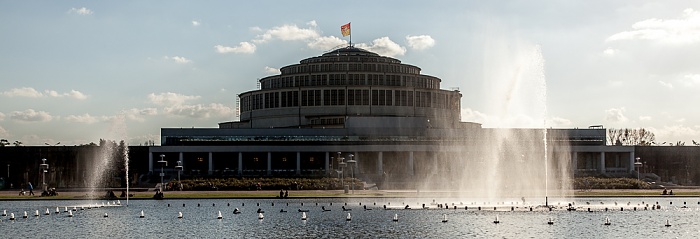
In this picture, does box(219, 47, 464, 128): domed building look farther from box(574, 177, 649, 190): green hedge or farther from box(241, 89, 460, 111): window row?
box(574, 177, 649, 190): green hedge

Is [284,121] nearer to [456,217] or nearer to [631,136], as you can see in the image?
[631,136]

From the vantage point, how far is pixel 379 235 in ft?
157

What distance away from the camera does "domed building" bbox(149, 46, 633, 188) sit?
13250 centimetres

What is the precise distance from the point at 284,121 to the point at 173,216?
89.9m

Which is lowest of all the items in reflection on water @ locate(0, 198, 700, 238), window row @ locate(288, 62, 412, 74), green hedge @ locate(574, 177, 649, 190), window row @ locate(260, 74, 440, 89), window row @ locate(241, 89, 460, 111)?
reflection on water @ locate(0, 198, 700, 238)

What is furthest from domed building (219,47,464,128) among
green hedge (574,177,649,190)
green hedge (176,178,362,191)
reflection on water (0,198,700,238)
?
reflection on water (0,198,700,238)

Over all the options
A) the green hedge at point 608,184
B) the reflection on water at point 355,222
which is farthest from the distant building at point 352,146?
the reflection on water at point 355,222

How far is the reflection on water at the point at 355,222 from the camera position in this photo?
48812mm

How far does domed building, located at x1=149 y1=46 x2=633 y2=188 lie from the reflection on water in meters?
46.9

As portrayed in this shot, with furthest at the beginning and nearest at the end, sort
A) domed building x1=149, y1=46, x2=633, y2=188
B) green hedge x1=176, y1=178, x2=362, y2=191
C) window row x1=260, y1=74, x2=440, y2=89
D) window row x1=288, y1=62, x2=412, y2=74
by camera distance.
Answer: window row x1=288, y1=62, x2=412, y2=74, window row x1=260, y1=74, x2=440, y2=89, domed building x1=149, y1=46, x2=633, y2=188, green hedge x1=176, y1=178, x2=362, y2=191

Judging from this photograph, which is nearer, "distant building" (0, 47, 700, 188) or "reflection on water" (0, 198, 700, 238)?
"reflection on water" (0, 198, 700, 238)

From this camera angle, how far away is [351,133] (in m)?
140

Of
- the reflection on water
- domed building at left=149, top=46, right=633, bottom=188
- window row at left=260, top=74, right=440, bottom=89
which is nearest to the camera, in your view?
the reflection on water

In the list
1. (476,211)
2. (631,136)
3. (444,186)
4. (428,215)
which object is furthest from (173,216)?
(631,136)
